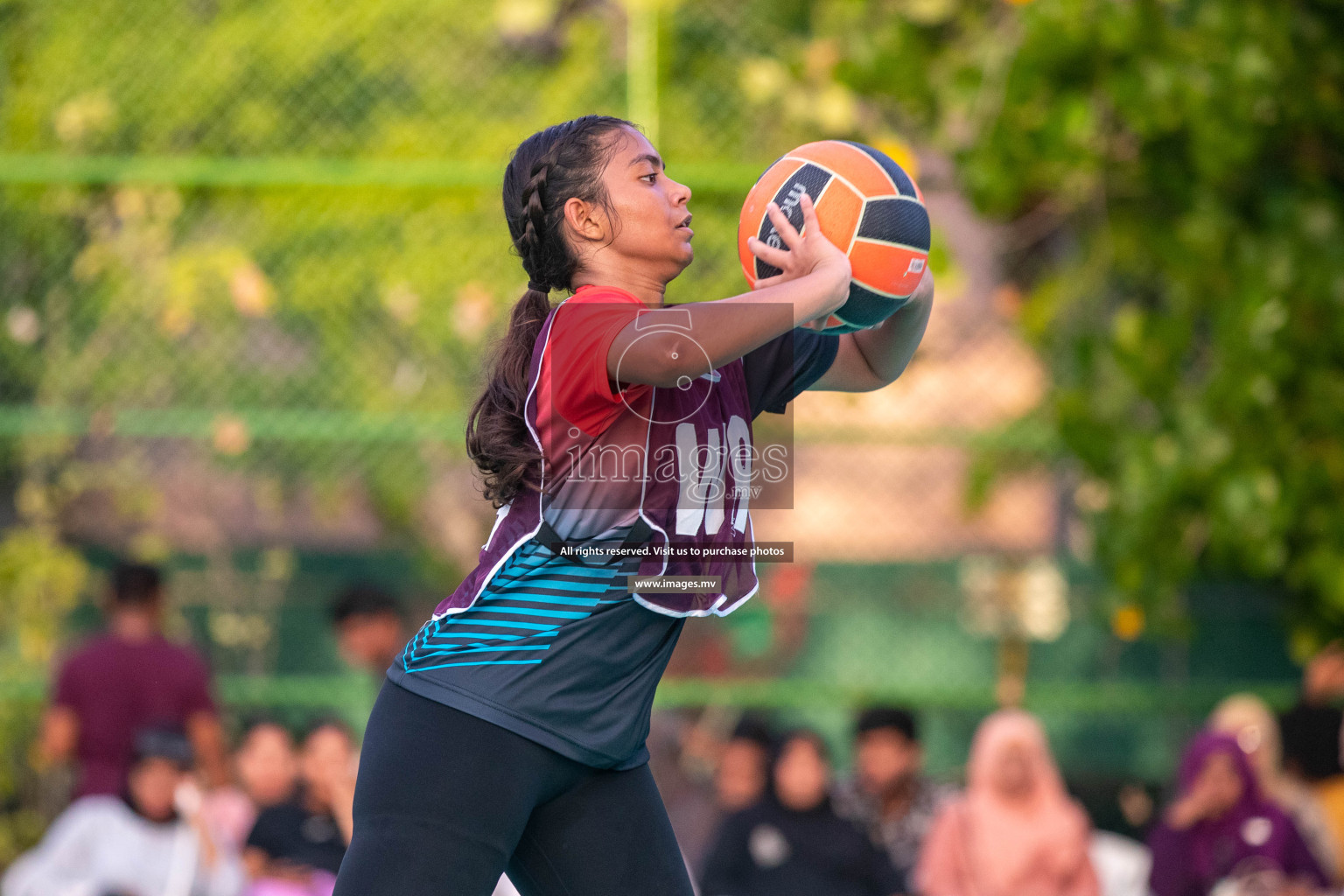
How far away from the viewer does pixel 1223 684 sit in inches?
239

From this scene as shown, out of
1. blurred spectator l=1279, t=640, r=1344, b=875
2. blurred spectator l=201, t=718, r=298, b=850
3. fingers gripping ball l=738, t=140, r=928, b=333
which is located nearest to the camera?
fingers gripping ball l=738, t=140, r=928, b=333

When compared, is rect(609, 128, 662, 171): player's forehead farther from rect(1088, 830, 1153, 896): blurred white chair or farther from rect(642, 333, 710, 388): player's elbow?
rect(1088, 830, 1153, 896): blurred white chair

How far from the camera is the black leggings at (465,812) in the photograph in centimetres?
208

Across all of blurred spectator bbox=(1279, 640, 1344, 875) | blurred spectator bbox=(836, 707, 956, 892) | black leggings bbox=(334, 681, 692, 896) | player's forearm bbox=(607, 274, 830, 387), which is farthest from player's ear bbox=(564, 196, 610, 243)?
blurred spectator bbox=(1279, 640, 1344, 875)

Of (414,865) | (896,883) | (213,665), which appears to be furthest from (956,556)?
(414,865)

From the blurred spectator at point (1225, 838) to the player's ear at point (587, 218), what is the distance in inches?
155

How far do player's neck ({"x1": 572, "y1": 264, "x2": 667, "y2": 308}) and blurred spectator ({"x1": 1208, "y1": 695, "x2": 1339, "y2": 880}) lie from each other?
3922 millimetres

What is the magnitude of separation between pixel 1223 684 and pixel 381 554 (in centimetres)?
370

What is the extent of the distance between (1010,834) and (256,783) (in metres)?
2.83

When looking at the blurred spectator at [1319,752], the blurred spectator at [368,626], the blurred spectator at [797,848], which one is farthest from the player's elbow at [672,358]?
the blurred spectator at [1319,752]

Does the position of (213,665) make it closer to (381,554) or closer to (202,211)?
(381,554)

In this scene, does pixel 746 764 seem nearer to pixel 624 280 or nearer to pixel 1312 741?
pixel 1312 741

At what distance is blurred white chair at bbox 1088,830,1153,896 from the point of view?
5.47 meters

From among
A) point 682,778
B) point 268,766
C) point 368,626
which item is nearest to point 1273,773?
point 682,778
